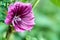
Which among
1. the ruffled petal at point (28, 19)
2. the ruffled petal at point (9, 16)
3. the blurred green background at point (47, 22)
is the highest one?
the ruffled petal at point (9, 16)

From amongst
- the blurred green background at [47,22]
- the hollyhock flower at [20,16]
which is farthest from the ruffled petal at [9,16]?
the blurred green background at [47,22]


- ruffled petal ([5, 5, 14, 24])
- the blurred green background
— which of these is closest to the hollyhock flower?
ruffled petal ([5, 5, 14, 24])

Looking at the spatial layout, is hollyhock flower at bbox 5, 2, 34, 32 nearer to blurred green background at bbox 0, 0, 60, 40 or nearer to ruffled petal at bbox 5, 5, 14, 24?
ruffled petal at bbox 5, 5, 14, 24

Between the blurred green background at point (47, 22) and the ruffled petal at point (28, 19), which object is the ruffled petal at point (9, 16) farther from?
the blurred green background at point (47, 22)

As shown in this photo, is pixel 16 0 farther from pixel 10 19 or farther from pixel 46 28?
pixel 46 28

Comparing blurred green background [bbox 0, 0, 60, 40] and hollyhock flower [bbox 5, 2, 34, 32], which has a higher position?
hollyhock flower [bbox 5, 2, 34, 32]

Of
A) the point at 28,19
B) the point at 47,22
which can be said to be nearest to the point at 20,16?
the point at 28,19

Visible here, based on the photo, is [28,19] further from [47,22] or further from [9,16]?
[47,22]

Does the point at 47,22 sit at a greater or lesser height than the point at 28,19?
lesser

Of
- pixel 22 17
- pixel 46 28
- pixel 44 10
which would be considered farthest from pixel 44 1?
pixel 22 17
